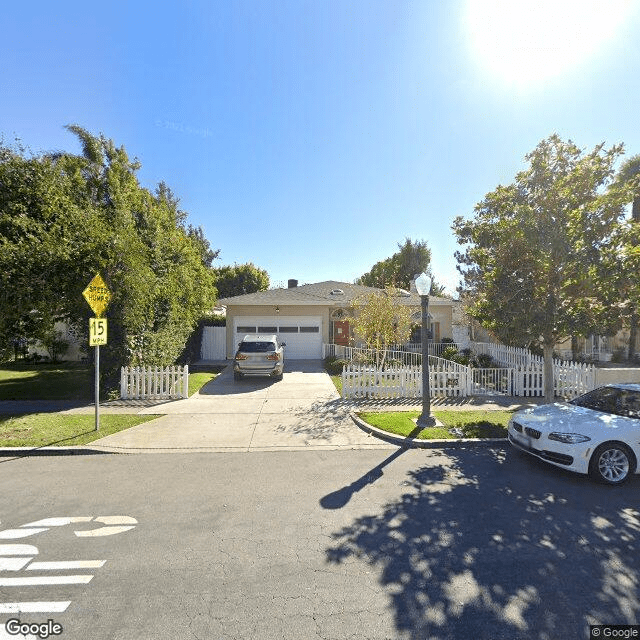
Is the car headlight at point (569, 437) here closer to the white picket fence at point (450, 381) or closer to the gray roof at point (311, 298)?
the white picket fence at point (450, 381)

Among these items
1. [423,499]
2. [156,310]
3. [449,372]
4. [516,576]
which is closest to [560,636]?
[516,576]

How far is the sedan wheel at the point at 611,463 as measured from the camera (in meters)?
5.21

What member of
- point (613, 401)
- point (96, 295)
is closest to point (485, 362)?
point (613, 401)

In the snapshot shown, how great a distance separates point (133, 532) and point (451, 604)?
10.5 feet

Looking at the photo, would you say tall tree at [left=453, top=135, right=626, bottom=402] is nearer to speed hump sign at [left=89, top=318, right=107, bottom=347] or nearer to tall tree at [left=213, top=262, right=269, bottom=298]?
speed hump sign at [left=89, top=318, right=107, bottom=347]

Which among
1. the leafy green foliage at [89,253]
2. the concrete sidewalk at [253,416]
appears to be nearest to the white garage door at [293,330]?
the leafy green foliage at [89,253]

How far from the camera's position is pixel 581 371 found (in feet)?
35.3

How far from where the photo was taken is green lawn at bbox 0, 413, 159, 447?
22.5 ft

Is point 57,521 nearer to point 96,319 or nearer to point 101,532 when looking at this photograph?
point 101,532

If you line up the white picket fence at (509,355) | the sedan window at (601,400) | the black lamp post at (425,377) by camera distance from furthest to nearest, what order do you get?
the white picket fence at (509,355), the black lamp post at (425,377), the sedan window at (601,400)

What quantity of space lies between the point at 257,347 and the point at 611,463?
10.5 meters

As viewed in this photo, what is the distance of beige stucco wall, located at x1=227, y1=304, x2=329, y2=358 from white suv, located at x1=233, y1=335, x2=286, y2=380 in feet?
21.6

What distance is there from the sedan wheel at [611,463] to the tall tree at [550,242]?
10.5 feet

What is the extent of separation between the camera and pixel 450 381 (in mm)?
10969
